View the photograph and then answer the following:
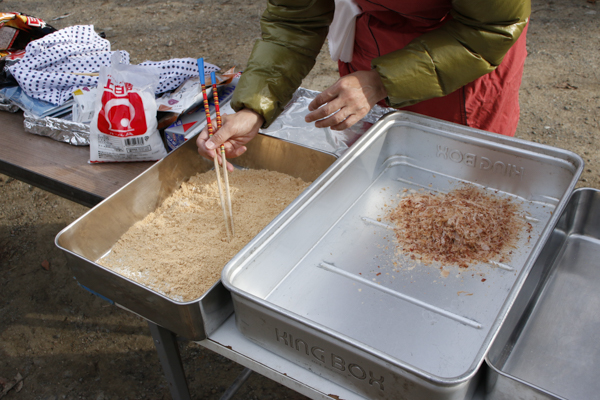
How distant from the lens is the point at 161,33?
426cm

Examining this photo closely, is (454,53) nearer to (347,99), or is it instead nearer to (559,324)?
(347,99)

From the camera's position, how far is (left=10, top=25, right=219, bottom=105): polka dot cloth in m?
1.59

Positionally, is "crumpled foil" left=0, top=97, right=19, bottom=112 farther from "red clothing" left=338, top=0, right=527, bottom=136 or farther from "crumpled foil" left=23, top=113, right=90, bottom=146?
"red clothing" left=338, top=0, right=527, bottom=136

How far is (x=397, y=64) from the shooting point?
106cm

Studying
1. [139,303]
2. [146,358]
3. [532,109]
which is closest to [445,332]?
[139,303]

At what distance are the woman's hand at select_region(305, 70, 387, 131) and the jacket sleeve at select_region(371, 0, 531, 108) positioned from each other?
0.04 meters

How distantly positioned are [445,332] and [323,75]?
115 inches

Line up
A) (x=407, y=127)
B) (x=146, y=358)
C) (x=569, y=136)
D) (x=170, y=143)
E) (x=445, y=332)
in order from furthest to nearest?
(x=569, y=136) < (x=146, y=358) < (x=170, y=143) < (x=407, y=127) < (x=445, y=332)

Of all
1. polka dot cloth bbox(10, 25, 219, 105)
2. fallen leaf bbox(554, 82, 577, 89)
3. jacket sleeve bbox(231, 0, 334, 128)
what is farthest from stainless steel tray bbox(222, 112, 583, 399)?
fallen leaf bbox(554, 82, 577, 89)

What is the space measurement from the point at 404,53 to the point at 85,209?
2133 mm

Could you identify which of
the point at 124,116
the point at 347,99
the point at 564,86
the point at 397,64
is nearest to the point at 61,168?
the point at 124,116

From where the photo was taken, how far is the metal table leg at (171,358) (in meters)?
1.07

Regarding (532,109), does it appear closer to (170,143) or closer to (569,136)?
(569,136)

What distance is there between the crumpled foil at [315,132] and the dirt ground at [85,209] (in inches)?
37.6
